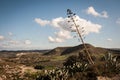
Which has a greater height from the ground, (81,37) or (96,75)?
(81,37)

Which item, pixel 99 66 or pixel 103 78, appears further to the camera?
pixel 99 66

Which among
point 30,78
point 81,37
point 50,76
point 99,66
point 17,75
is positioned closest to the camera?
point 50,76

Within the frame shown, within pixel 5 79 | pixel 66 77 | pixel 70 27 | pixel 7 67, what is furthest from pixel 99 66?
pixel 7 67

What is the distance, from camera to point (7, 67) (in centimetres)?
4200

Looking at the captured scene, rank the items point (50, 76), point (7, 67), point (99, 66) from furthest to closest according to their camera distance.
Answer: point (7, 67) → point (99, 66) → point (50, 76)

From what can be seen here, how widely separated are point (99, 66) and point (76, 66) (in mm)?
2347

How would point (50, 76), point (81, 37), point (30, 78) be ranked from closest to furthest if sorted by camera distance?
point (50, 76), point (81, 37), point (30, 78)

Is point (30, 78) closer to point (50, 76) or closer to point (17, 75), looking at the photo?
point (17, 75)

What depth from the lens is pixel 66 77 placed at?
18.0 m

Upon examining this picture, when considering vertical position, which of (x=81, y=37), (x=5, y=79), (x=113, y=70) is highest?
(x=81, y=37)

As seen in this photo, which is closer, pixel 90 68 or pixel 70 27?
pixel 90 68

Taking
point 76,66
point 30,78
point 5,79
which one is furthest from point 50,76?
point 5,79

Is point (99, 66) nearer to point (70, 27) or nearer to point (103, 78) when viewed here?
point (103, 78)

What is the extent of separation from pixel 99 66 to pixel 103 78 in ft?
6.47
